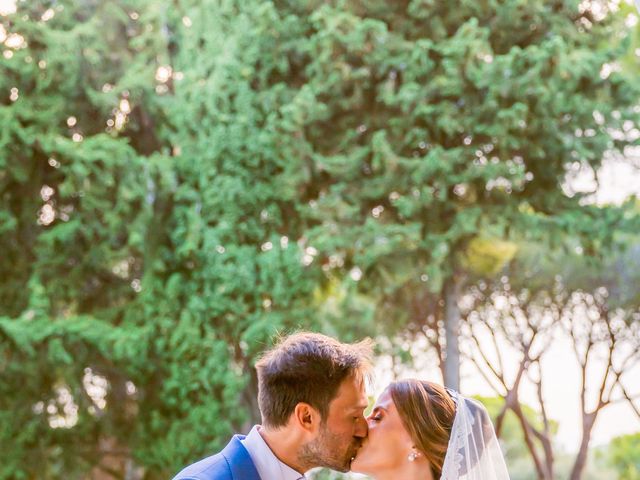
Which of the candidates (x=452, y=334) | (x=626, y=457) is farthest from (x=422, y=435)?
(x=626, y=457)

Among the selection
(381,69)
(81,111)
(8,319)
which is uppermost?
(381,69)

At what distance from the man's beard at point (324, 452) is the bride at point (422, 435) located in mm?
243

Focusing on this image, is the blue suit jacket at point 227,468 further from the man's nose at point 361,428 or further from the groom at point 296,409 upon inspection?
the man's nose at point 361,428

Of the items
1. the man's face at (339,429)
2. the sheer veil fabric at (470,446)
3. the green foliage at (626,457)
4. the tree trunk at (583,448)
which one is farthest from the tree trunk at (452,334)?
the man's face at (339,429)

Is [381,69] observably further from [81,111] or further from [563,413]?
[563,413]

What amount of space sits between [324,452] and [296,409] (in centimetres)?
13

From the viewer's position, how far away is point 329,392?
1.97 metres

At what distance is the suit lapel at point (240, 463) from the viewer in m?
1.91

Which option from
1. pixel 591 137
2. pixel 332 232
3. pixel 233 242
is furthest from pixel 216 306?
pixel 591 137

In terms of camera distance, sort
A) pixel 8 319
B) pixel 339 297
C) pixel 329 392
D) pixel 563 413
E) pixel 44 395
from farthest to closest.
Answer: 1. pixel 563 413
2. pixel 339 297
3. pixel 44 395
4. pixel 8 319
5. pixel 329 392

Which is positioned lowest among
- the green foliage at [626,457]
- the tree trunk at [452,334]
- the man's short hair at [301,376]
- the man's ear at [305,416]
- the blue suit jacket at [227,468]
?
the blue suit jacket at [227,468]

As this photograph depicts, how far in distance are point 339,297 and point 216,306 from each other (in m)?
1.73

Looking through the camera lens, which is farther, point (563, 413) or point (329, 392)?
point (563, 413)

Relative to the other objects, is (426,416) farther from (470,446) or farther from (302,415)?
(302,415)
